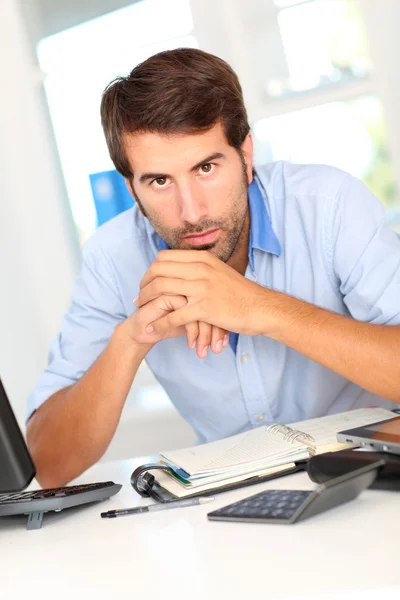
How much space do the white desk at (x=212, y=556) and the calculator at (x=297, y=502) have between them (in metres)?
0.01

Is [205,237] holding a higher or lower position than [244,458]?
higher

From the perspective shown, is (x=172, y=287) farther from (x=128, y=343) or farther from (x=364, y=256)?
(x=364, y=256)

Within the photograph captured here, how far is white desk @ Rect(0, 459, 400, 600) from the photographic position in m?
0.75

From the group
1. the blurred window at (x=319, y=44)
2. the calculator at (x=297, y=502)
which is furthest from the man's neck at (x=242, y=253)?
the blurred window at (x=319, y=44)

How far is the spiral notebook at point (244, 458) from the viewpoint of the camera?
118 cm

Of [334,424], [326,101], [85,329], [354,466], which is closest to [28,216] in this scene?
[326,101]

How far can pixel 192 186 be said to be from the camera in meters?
1.57

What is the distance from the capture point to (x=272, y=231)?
1727mm

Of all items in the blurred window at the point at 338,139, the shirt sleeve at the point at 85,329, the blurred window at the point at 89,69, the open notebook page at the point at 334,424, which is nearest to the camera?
the open notebook page at the point at 334,424

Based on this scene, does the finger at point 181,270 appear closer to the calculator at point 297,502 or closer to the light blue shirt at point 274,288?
the light blue shirt at point 274,288

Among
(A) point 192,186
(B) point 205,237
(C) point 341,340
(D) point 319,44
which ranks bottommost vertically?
(C) point 341,340

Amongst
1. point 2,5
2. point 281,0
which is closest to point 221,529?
point 281,0

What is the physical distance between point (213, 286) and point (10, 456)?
50cm

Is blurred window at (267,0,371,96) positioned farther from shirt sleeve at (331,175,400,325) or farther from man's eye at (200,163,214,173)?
man's eye at (200,163,214,173)
